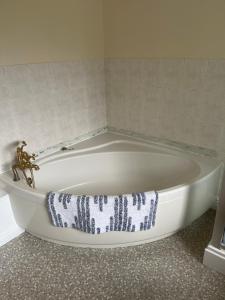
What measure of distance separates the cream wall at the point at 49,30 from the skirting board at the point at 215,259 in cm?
184

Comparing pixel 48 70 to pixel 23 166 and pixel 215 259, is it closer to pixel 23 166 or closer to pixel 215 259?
pixel 23 166

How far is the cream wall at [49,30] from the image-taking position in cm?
175

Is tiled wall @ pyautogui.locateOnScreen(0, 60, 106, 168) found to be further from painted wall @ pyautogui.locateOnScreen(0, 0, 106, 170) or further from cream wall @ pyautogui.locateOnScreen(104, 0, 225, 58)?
cream wall @ pyautogui.locateOnScreen(104, 0, 225, 58)

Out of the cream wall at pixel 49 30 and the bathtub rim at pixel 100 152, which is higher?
the cream wall at pixel 49 30

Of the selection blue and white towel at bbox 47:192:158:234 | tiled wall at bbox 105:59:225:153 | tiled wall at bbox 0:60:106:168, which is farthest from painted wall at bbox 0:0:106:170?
blue and white towel at bbox 47:192:158:234

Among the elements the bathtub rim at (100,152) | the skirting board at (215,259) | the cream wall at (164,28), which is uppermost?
the cream wall at (164,28)

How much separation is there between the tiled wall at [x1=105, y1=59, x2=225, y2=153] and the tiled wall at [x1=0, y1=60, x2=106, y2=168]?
0.72ft

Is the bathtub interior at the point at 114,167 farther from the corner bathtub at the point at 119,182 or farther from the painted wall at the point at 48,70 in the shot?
the painted wall at the point at 48,70

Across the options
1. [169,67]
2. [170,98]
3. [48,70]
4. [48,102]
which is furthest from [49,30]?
[170,98]

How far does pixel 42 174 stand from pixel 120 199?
83 cm

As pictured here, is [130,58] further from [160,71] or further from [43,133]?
[43,133]

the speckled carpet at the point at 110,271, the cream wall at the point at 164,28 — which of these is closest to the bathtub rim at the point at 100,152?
the speckled carpet at the point at 110,271

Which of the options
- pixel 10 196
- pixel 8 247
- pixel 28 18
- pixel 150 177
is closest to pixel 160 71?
pixel 150 177

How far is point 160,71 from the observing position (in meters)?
2.18
